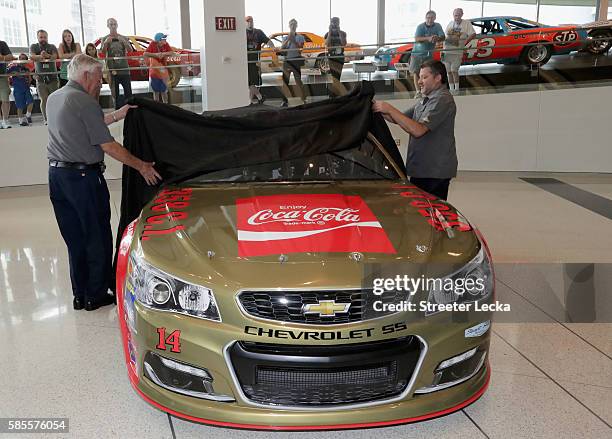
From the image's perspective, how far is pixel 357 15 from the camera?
59.9 feet

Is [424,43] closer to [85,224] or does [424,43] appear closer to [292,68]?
[292,68]

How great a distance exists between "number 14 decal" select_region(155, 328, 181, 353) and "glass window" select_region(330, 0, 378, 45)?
16900 mm

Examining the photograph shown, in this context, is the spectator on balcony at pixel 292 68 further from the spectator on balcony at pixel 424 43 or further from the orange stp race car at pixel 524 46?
the spectator on balcony at pixel 424 43

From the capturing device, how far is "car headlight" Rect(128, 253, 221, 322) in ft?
7.65

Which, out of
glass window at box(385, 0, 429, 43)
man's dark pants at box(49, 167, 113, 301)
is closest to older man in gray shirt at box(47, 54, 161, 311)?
man's dark pants at box(49, 167, 113, 301)

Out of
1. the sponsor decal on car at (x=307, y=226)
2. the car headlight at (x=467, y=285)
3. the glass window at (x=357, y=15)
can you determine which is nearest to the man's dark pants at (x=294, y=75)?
the sponsor decal on car at (x=307, y=226)

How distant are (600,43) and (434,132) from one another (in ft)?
22.0

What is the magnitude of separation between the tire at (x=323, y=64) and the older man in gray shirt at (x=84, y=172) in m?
5.37

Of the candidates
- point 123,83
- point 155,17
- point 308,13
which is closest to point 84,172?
point 123,83

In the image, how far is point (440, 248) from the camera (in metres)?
2.65

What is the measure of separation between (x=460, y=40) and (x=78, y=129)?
7.24m

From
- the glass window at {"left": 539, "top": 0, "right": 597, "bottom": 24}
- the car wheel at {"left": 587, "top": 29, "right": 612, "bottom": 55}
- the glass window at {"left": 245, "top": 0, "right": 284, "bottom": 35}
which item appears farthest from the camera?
the glass window at {"left": 539, "top": 0, "right": 597, "bottom": 24}

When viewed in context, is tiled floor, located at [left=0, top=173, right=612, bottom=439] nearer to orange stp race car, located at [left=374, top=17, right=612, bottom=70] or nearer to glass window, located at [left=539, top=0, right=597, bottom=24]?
orange stp race car, located at [left=374, top=17, right=612, bottom=70]

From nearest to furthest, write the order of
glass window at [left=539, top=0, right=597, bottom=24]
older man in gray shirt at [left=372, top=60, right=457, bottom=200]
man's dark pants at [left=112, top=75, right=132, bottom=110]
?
older man in gray shirt at [left=372, top=60, right=457, bottom=200] → man's dark pants at [left=112, top=75, right=132, bottom=110] → glass window at [left=539, top=0, right=597, bottom=24]
